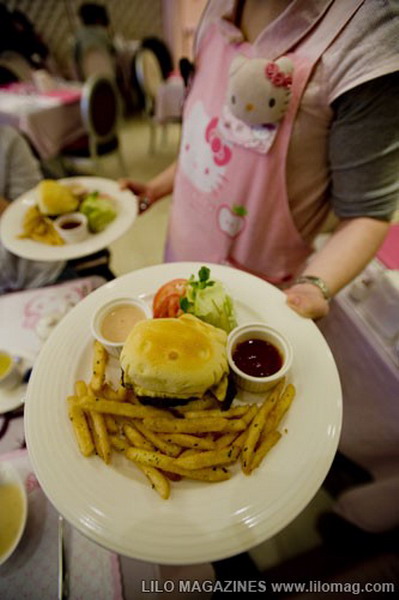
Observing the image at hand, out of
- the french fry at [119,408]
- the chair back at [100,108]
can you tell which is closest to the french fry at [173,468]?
the french fry at [119,408]

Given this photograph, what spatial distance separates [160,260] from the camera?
13.2 feet

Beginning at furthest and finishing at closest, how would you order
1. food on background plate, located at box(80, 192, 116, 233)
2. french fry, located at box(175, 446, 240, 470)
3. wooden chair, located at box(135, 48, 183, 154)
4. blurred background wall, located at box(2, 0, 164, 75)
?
blurred background wall, located at box(2, 0, 164, 75) < wooden chair, located at box(135, 48, 183, 154) < food on background plate, located at box(80, 192, 116, 233) < french fry, located at box(175, 446, 240, 470)

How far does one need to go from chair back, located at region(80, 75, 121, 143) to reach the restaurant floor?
0.69 meters

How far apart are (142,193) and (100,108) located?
125 inches

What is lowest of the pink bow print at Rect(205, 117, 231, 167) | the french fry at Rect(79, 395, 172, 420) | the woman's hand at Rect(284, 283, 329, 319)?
the french fry at Rect(79, 395, 172, 420)

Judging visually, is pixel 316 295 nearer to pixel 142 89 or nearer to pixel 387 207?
pixel 387 207

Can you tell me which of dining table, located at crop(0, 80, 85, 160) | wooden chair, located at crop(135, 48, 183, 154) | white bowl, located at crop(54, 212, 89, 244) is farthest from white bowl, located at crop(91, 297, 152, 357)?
wooden chair, located at crop(135, 48, 183, 154)

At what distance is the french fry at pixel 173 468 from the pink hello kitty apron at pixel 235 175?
0.97 m

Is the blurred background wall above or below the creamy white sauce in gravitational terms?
above

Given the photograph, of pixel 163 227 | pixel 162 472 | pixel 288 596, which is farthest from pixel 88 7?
pixel 288 596

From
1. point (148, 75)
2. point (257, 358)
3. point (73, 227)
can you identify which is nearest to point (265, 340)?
point (257, 358)

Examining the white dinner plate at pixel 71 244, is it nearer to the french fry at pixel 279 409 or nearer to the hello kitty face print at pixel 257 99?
the hello kitty face print at pixel 257 99

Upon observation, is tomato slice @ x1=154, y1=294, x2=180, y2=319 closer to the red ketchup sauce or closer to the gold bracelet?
the red ketchup sauce

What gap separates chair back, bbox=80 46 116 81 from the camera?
5.87 metres
